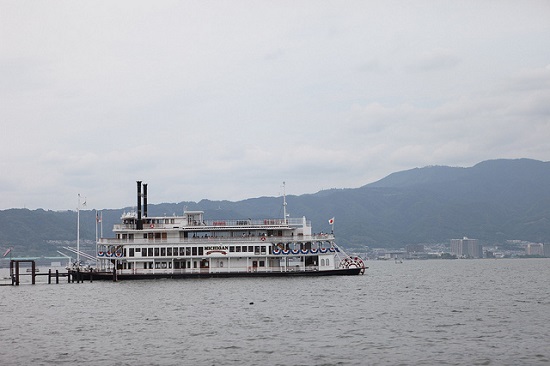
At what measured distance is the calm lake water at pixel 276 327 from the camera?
119 feet

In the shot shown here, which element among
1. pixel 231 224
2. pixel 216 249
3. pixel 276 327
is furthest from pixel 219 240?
pixel 276 327

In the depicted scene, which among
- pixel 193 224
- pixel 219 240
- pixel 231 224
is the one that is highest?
pixel 193 224

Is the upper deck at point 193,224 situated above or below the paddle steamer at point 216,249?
above

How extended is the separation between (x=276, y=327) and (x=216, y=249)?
44.1m

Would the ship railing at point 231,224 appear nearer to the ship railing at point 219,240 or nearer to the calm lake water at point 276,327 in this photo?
the ship railing at point 219,240

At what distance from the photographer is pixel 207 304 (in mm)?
62562

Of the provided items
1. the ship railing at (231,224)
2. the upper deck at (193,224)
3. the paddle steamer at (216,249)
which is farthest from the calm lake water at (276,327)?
the ship railing at (231,224)

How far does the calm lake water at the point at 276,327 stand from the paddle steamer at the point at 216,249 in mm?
12052

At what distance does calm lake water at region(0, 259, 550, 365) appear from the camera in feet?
119

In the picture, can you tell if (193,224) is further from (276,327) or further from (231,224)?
(276,327)

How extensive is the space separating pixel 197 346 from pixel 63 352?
23.1 feet

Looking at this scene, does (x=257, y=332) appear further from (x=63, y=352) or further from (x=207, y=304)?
(x=207, y=304)

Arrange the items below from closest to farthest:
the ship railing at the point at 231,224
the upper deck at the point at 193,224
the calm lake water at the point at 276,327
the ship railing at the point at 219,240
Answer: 1. the calm lake water at the point at 276,327
2. the ship railing at the point at 219,240
3. the upper deck at the point at 193,224
4. the ship railing at the point at 231,224

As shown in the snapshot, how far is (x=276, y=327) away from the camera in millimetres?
47438
